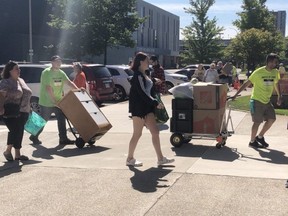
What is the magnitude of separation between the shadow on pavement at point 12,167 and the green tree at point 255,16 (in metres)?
41.4

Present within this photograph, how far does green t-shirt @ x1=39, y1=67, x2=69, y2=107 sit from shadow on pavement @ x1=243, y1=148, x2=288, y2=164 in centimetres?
398

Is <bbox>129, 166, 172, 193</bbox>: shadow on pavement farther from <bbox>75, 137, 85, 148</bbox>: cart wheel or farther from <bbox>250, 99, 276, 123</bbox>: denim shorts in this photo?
<bbox>250, 99, 276, 123</bbox>: denim shorts

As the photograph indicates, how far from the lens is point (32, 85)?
14.5 meters

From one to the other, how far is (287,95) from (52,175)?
→ 1125 cm

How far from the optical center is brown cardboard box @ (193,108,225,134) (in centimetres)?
849

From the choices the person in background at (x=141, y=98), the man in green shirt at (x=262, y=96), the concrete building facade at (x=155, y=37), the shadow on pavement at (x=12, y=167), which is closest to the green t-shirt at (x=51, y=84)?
the shadow on pavement at (x=12, y=167)

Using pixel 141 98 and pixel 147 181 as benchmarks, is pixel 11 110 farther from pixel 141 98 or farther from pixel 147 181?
pixel 147 181

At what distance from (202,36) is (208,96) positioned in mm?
43054

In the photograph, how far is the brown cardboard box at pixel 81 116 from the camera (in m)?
8.80

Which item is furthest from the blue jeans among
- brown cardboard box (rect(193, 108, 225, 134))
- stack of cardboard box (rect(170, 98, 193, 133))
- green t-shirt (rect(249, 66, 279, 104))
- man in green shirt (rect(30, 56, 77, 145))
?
green t-shirt (rect(249, 66, 279, 104))

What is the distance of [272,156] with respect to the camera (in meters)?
7.90

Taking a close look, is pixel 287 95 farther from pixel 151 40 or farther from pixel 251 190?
pixel 151 40

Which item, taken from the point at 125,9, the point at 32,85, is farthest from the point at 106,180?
the point at 125,9

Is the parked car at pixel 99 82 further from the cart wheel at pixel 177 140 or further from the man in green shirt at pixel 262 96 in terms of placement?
the man in green shirt at pixel 262 96
